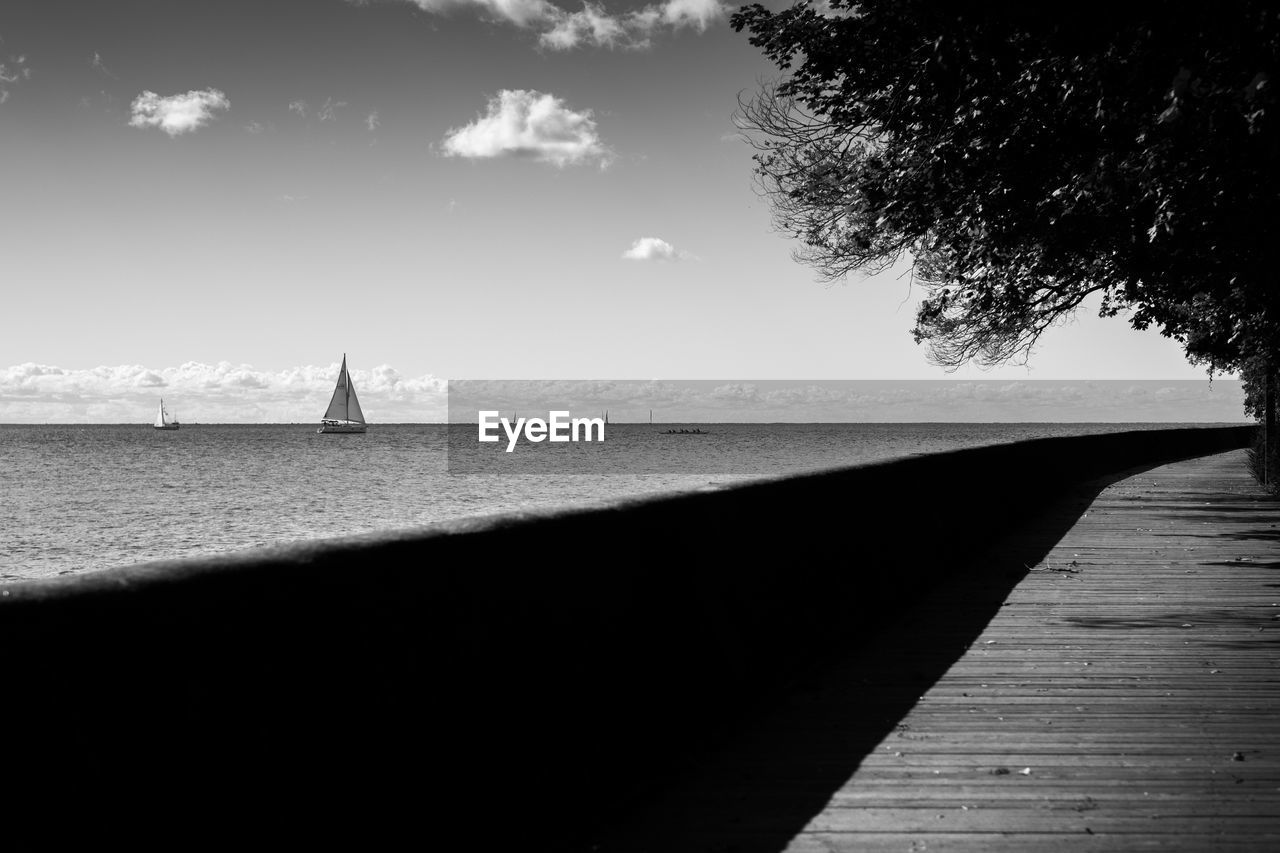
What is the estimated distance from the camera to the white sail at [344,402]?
124m

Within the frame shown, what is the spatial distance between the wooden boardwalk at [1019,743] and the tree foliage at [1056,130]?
361 cm

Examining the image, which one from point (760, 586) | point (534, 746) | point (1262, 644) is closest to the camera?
point (534, 746)

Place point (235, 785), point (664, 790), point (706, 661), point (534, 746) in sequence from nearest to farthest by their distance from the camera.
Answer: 1. point (235, 785)
2. point (534, 746)
3. point (664, 790)
4. point (706, 661)

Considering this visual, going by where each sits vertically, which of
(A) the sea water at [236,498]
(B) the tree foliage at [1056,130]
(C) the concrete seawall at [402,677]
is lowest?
(A) the sea water at [236,498]

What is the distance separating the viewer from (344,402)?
12788 cm

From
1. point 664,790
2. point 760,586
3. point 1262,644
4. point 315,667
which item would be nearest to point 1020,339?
point 1262,644

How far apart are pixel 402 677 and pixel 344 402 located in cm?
12912

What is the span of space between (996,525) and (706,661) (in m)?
11.3

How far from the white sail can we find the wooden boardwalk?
392 feet

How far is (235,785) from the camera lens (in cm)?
259

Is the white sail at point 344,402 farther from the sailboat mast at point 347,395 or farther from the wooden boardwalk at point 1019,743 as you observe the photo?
the wooden boardwalk at point 1019,743

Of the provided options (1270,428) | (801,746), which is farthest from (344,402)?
(801,746)

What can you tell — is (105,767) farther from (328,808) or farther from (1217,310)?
(1217,310)

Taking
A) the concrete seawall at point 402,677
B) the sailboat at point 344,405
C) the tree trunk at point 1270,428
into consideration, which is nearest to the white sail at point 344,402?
the sailboat at point 344,405
